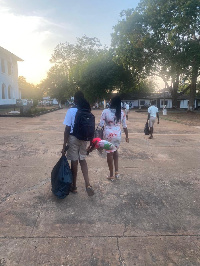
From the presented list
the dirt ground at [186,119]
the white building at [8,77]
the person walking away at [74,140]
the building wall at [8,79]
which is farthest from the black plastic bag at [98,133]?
the building wall at [8,79]

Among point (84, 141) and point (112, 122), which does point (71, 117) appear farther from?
point (112, 122)

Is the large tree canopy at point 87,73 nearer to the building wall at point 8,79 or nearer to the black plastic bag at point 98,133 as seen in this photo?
the building wall at point 8,79

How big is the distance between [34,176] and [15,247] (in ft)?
7.94

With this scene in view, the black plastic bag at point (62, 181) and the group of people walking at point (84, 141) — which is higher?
the group of people walking at point (84, 141)

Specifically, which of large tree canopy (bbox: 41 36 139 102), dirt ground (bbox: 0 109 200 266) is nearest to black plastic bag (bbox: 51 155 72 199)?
dirt ground (bbox: 0 109 200 266)

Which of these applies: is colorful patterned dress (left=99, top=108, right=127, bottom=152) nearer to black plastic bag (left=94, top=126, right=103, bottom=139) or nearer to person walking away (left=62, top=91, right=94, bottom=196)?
black plastic bag (left=94, top=126, right=103, bottom=139)

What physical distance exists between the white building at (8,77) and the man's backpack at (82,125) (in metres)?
28.1

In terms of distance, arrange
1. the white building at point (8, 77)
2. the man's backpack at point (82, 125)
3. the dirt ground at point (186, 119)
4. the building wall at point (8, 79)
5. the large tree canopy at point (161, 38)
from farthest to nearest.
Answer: the building wall at point (8, 79) < the white building at point (8, 77) < the large tree canopy at point (161, 38) < the dirt ground at point (186, 119) < the man's backpack at point (82, 125)

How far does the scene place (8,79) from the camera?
32500 millimetres

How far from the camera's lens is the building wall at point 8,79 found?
99.5 feet

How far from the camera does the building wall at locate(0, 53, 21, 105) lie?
30.3m

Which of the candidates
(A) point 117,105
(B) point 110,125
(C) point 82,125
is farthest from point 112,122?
(C) point 82,125

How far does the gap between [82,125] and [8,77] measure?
3227 centimetres

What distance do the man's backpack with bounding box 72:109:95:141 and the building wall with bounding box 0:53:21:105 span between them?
93.8 feet
